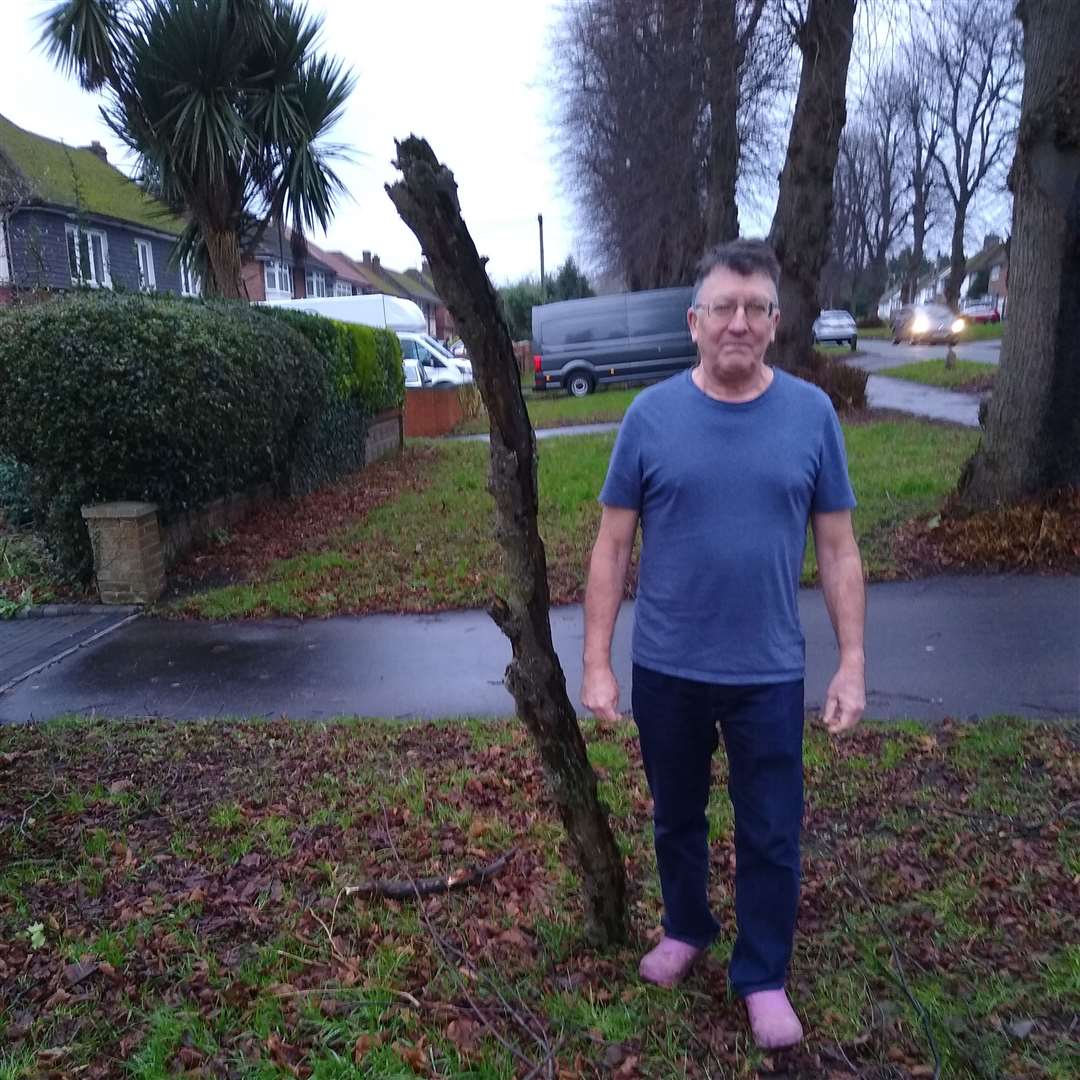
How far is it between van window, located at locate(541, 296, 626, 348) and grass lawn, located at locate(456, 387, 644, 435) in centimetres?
144

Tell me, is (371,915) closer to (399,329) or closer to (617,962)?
(617,962)

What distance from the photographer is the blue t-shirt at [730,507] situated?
2.29 m

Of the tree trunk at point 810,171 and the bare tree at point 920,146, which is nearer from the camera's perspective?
the tree trunk at point 810,171

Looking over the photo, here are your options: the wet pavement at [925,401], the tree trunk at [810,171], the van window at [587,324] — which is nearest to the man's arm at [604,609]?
the tree trunk at [810,171]

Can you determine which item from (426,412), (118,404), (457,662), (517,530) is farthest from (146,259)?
(517,530)

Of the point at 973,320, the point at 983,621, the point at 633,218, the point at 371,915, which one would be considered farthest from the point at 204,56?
the point at 973,320

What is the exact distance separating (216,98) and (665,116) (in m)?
7.73

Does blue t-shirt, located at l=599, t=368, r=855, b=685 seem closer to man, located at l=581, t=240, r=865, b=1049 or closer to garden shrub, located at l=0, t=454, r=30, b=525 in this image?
man, located at l=581, t=240, r=865, b=1049

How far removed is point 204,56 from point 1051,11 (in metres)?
10.6

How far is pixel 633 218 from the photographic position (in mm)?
27938

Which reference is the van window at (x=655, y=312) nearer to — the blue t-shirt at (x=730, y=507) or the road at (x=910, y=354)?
the road at (x=910, y=354)

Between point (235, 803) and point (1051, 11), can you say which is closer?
point (235, 803)

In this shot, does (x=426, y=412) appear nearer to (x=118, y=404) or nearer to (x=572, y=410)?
(x=572, y=410)

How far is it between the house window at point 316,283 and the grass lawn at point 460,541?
3772cm
